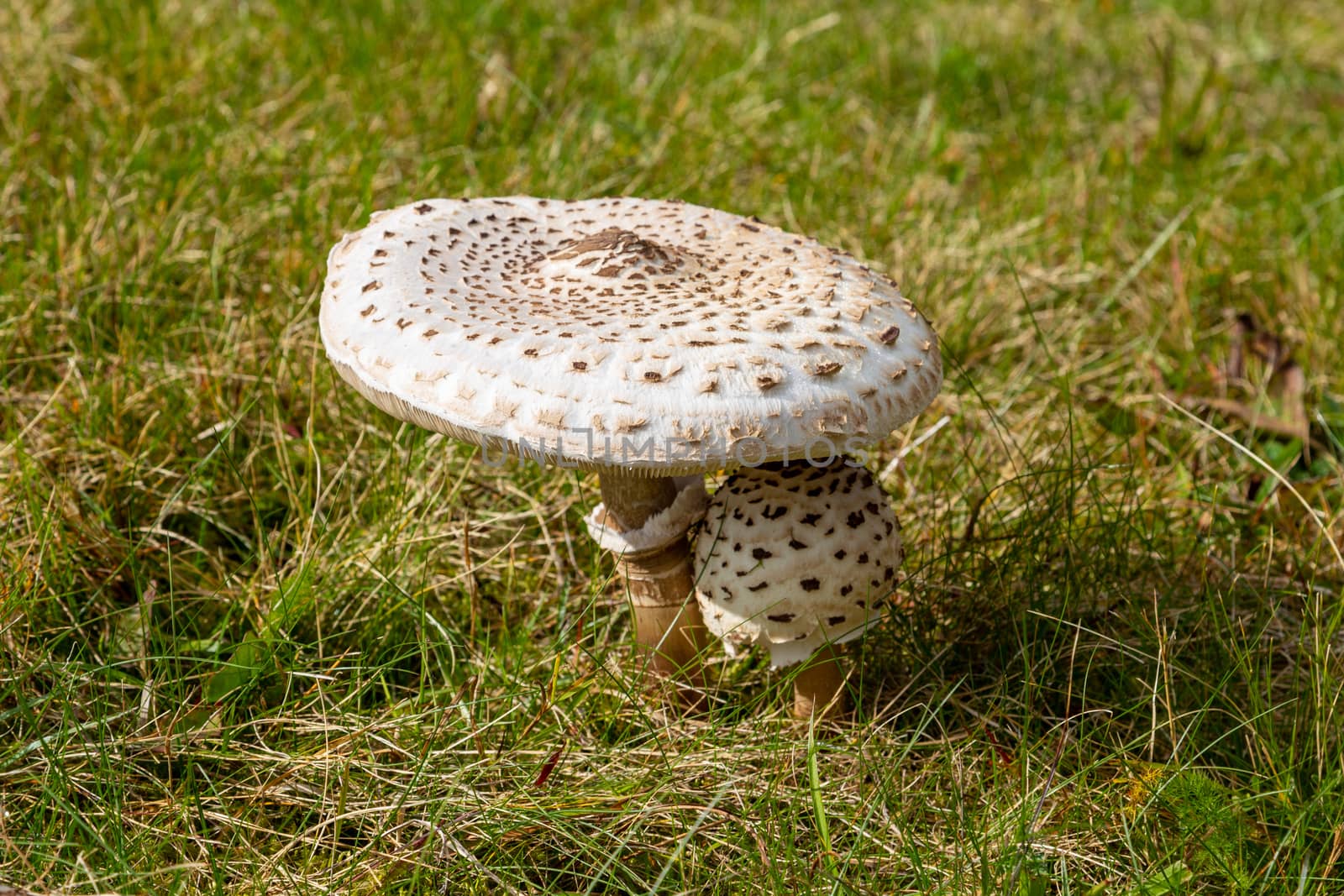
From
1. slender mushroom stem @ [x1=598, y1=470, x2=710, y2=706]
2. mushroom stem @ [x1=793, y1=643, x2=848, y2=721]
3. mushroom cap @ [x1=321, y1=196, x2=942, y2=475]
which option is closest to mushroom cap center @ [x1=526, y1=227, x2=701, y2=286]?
mushroom cap @ [x1=321, y1=196, x2=942, y2=475]

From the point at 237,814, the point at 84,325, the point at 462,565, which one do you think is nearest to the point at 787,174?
the point at 462,565

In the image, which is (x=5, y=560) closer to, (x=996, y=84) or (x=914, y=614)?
(x=914, y=614)

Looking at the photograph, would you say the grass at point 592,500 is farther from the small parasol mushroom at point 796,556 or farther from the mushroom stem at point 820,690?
the small parasol mushroom at point 796,556

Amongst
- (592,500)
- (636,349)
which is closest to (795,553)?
(636,349)

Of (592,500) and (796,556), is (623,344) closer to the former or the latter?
(796,556)

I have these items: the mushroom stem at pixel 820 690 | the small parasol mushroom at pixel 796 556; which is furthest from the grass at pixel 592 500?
the small parasol mushroom at pixel 796 556

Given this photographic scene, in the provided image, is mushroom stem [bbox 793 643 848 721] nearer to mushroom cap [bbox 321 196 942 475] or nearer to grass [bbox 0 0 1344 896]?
grass [bbox 0 0 1344 896]
